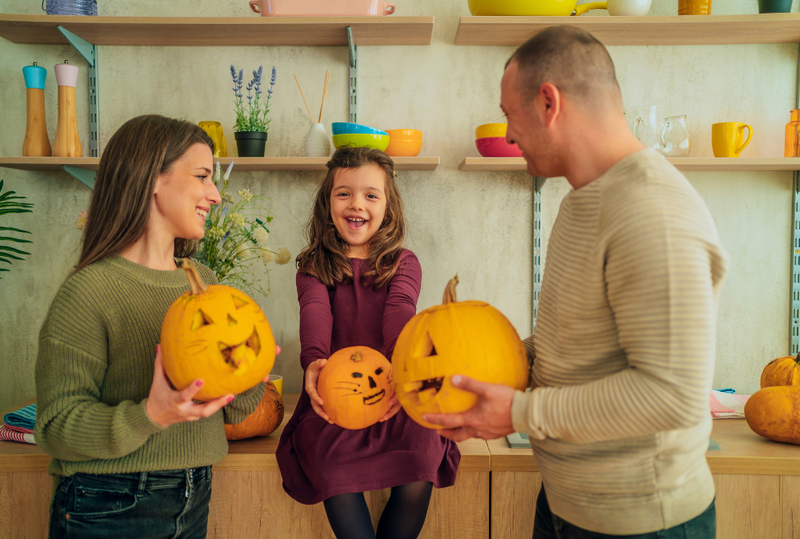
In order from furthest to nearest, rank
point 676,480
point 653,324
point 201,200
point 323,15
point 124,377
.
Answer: point 323,15, point 201,200, point 124,377, point 676,480, point 653,324

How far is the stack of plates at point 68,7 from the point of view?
1.86m

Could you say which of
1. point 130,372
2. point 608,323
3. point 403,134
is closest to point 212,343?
point 130,372

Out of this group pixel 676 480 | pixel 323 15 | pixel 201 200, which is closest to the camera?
pixel 676 480

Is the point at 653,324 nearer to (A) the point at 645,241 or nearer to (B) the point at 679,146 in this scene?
(A) the point at 645,241

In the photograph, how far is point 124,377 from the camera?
3.53 feet

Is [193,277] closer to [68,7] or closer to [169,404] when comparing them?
[169,404]

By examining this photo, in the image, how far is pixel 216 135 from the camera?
193cm

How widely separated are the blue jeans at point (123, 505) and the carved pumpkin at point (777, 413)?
4.85 feet

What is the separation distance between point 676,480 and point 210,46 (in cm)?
203

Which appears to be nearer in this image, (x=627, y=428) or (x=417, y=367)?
(x=627, y=428)

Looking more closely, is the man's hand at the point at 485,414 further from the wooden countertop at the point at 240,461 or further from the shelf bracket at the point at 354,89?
the shelf bracket at the point at 354,89

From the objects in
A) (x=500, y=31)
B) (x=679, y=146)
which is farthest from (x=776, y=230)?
(x=500, y=31)

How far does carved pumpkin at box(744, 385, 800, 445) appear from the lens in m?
1.50

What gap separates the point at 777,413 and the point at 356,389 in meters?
1.18
